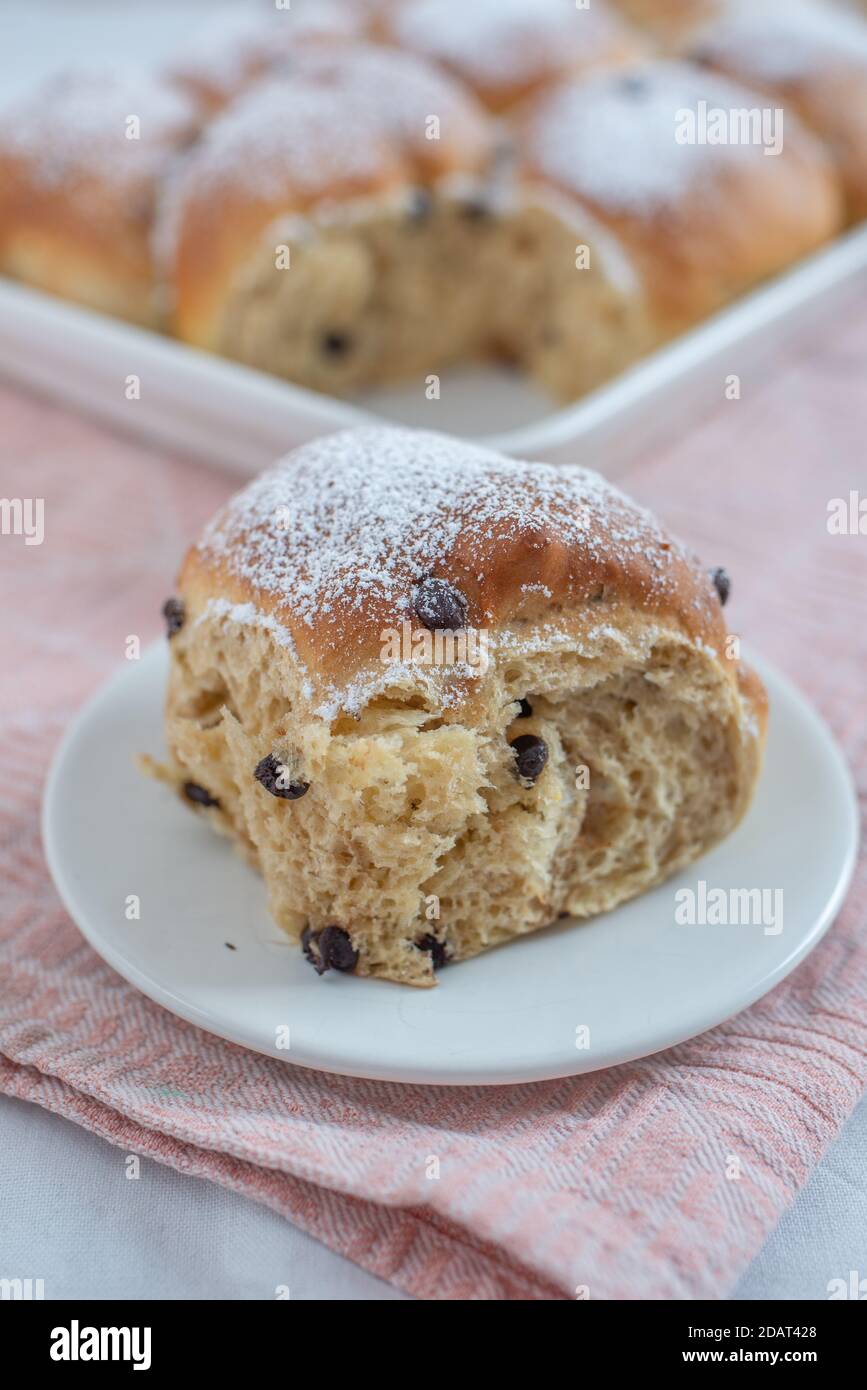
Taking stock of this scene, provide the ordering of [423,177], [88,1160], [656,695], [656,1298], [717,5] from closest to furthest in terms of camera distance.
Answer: [656,1298], [88,1160], [656,695], [423,177], [717,5]

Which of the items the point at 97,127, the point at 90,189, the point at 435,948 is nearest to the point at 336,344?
the point at 90,189

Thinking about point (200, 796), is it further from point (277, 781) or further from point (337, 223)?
point (337, 223)

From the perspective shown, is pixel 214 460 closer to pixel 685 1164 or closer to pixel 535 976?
pixel 535 976

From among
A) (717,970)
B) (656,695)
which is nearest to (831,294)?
(656,695)

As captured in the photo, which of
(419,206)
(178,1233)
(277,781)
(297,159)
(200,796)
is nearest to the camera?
(178,1233)

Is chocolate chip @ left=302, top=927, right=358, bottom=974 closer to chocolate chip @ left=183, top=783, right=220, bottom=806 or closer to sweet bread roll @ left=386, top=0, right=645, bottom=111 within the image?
chocolate chip @ left=183, top=783, right=220, bottom=806
